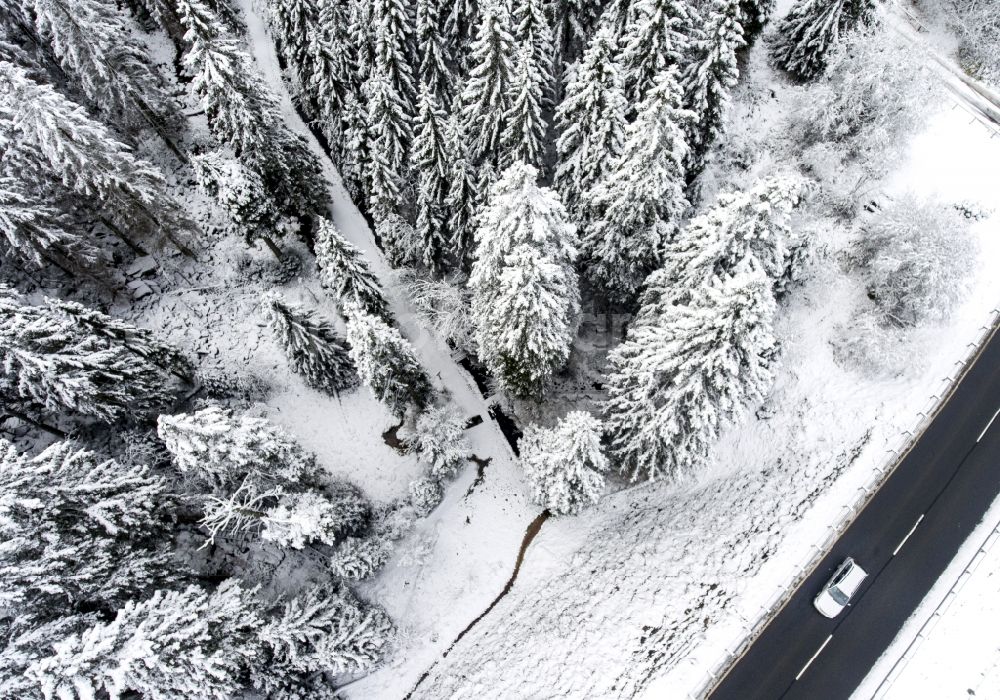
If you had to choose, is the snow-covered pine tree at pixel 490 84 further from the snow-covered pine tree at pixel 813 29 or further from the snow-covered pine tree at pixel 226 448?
the snow-covered pine tree at pixel 813 29

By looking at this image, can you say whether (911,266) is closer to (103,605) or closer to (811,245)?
(811,245)

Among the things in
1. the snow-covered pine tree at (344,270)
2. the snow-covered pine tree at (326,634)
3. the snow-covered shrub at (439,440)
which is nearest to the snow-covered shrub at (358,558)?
the snow-covered pine tree at (326,634)

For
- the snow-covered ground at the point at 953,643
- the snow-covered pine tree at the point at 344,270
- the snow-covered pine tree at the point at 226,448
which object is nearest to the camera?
the snow-covered pine tree at the point at 226,448

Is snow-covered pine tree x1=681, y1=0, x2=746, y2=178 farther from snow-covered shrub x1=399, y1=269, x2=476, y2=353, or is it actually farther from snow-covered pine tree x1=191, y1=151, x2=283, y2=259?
snow-covered pine tree x1=191, y1=151, x2=283, y2=259

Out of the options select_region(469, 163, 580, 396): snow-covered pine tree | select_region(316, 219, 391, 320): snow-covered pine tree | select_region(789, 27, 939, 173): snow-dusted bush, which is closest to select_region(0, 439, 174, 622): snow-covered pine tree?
select_region(316, 219, 391, 320): snow-covered pine tree

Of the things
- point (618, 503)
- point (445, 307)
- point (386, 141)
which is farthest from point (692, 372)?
point (386, 141)

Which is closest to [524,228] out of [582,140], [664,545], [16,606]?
[582,140]

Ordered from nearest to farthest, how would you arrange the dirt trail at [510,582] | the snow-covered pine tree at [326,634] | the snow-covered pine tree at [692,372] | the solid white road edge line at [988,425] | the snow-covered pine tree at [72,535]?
the snow-covered pine tree at [72,535] → the snow-covered pine tree at [692,372] → the snow-covered pine tree at [326,634] → the solid white road edge line at [988,425] → the dirt trail at [510,582]
